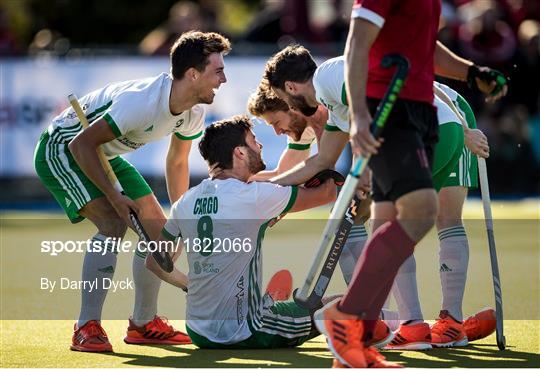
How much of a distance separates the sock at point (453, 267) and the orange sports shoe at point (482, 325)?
0.24 feet

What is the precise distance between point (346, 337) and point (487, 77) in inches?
57.2

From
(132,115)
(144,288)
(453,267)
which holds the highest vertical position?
(132,115)

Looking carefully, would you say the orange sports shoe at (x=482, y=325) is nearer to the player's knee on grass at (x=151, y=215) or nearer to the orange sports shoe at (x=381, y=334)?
the orange sports shoe at (x=381, y=334)

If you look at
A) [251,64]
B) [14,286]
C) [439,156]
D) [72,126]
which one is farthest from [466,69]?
[251,64]

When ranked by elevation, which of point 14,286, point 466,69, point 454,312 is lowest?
point 14,286

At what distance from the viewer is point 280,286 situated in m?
7.01

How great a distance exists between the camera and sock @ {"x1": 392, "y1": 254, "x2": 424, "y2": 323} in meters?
6.43

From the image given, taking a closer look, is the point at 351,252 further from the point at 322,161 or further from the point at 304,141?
the point at 304,141

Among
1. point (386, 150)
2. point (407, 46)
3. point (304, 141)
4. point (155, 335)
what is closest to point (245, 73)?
point (304, 141)

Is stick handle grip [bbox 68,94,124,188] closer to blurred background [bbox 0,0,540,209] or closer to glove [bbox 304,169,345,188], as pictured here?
glove [bbox 304,169,345,188]

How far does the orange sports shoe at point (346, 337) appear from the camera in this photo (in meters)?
5.21

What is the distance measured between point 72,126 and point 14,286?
2.07 metres

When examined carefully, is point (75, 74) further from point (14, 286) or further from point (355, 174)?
point (355, 174)

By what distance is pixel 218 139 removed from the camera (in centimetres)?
639
